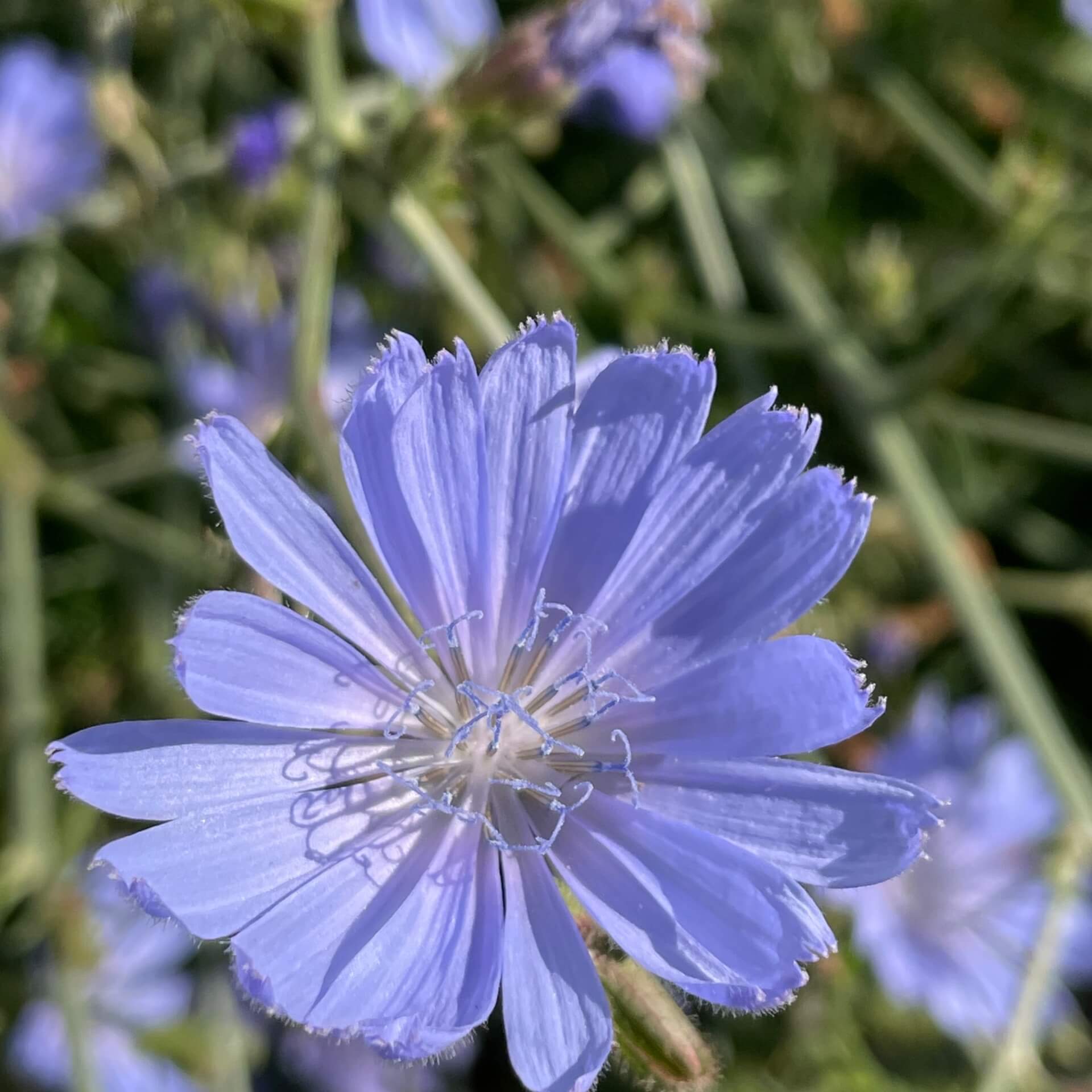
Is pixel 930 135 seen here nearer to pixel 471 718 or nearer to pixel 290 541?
pixel 471 718

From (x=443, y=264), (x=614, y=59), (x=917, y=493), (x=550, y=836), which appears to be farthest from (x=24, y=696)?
(x=917, y=493)

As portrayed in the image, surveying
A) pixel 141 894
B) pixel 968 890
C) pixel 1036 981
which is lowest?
pixel 968 890

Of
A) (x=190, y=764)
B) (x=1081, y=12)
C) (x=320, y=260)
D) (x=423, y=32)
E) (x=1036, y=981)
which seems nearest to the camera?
(x=190, y=764)

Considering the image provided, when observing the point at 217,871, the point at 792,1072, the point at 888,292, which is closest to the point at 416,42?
the point at 888,292

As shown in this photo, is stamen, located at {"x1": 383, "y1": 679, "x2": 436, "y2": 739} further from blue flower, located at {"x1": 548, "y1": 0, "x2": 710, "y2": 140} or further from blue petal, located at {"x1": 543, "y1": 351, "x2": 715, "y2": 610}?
blue flower, located at {"x1": 548, "y1": 0, "x2": 710, "y2": 140}

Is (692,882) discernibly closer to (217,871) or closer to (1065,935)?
(217,871)

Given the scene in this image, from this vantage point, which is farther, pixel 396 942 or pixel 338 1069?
pixel 338 1069

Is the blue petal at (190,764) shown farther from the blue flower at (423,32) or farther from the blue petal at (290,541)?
the blue flower at (423,32)

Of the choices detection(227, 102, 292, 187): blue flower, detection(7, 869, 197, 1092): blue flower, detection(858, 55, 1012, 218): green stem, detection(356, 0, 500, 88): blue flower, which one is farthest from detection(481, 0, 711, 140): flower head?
detection(7, 869, 197, 1092): blue flower
